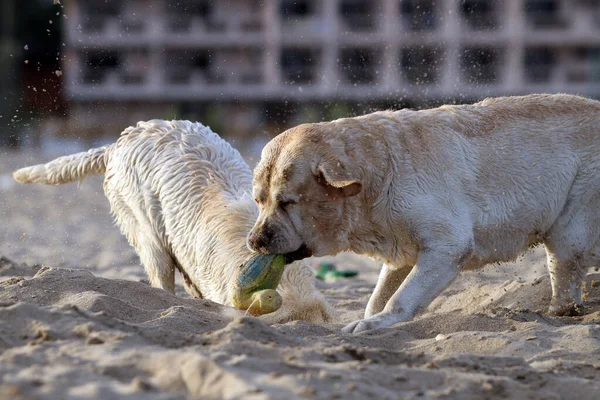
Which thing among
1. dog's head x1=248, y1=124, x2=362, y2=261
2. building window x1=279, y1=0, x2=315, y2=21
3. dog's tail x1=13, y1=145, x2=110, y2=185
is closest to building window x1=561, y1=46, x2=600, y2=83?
building window x1=279, y1=0, x2=315, y2=21

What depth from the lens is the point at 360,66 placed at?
163 feet

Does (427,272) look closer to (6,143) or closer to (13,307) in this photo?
(13,307)

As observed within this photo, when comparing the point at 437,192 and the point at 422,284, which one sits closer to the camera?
the point at 422,284

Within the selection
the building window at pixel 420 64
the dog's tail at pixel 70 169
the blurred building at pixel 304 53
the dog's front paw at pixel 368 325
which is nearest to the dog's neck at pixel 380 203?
the dog's front paw at pixel 368 325

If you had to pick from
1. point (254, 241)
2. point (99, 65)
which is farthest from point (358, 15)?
point (254, 241)

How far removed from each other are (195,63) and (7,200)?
30.0 meters

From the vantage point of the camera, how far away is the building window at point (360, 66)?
45.2 m

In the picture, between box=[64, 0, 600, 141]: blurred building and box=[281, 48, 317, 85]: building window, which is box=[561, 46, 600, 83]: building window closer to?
box=[64, 0, 600, 141]: blurred building

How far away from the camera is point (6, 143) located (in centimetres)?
3412

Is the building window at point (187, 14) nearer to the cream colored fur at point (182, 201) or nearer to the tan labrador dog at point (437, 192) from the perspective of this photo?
the cream colored fur at point (182, 201)

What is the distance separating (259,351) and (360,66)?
45985 millimetres

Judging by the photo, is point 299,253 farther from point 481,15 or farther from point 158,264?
point 481,15

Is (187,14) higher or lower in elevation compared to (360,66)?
higher

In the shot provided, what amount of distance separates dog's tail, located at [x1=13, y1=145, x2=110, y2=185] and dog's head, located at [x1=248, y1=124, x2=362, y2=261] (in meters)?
2.84
